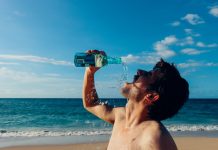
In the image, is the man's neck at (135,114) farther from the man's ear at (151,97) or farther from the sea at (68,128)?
the sea at (68,128)

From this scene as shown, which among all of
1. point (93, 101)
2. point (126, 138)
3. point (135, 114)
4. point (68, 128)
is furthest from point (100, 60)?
point (68, 128)

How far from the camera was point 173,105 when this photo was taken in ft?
10.6

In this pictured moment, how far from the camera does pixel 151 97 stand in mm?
3305

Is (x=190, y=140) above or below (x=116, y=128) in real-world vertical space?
below

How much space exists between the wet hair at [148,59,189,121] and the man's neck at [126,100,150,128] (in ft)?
0.20

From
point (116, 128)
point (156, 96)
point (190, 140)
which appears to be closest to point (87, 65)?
point (116, 128)

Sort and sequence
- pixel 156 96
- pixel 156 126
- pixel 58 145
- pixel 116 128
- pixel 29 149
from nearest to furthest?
pixel 156 126 < pixel 156 96 < pixel 116 128 < pixel 29 149 < pixel 58 145

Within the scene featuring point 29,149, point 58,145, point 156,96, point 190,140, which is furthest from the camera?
point 190,140

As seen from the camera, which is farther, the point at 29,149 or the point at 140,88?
the point at 29,149

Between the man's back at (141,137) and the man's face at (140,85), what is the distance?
26 cm

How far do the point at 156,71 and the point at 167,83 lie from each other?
17 cm

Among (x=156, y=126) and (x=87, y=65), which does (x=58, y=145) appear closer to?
(x=87, y=65)

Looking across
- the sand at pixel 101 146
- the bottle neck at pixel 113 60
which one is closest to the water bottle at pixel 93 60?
the bottle neck at pixel 113 60

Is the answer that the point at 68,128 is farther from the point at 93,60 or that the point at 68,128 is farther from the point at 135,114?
the point at 135,114
